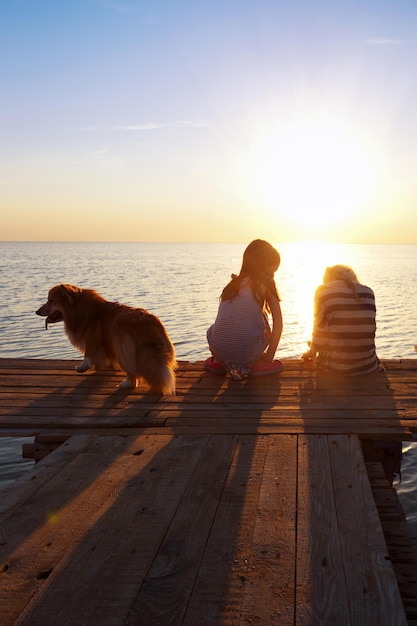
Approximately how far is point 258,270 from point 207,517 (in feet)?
13.7

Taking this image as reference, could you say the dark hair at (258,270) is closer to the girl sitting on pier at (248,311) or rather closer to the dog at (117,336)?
the girl sitting on pier at (248,311)

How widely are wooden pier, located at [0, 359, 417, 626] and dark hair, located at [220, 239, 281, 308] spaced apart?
1440mm

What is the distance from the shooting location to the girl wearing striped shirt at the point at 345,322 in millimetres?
7297

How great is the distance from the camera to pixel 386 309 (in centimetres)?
2861

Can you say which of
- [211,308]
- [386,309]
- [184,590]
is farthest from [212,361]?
[386,309]

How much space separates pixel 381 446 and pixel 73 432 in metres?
2.94

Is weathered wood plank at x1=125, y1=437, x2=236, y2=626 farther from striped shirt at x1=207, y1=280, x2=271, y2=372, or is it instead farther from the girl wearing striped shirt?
the girl wearing striped shirt

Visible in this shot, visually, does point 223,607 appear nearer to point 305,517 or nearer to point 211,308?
point 305,517

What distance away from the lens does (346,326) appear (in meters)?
7.29

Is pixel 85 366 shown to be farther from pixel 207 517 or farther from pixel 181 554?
pixel 181 554

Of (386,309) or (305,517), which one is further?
(386,309)

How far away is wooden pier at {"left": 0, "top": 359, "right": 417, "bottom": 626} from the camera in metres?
2.73

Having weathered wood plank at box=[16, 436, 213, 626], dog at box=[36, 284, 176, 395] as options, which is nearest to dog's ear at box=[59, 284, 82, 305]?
dog at box=[36, 284, 176, 395]

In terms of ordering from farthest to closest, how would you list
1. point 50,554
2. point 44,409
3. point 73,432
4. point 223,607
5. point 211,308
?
point 211,308 → point 44,409 → point 73,432 → point 50,554 → point 223,607
